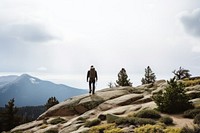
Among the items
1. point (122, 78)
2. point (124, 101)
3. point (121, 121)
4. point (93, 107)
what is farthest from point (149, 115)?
point (122, 78)

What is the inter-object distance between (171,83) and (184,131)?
20.4ft

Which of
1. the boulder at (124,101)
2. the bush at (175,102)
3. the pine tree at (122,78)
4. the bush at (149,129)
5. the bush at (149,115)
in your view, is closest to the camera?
the bush at (149,129)

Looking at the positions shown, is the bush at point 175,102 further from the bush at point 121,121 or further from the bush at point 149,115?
the bush at point 121,121

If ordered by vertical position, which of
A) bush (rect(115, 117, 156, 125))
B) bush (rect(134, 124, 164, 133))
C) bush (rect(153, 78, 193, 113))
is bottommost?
bush (rect(134, 124, 164, 133))

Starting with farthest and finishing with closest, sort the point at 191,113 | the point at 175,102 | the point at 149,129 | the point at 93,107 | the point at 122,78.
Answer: the point at 122,78, the point at 93,107, the point at 175,102, the point at 191,113, the point at 149,129

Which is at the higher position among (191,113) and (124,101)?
(124,101)

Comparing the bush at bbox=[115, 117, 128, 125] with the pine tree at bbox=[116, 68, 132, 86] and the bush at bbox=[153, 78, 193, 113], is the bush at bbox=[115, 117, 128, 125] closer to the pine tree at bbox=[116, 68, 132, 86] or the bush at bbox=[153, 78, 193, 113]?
the bush at bbox=[153, 78, 193, 113]

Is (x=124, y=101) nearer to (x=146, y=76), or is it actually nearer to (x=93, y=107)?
(x=93, y=107)

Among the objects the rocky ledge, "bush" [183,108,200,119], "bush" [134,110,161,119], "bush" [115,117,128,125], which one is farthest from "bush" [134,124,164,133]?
the rocky ledge

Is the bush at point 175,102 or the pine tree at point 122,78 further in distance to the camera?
the pine tree at point 122,78

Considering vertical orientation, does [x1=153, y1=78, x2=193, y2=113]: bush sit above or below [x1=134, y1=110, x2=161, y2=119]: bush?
above

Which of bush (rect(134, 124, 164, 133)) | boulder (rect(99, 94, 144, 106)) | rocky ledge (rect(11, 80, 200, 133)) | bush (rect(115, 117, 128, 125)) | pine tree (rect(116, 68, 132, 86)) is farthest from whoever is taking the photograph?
pine tree (rect(116, 68, 132, 86))

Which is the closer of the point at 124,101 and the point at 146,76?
the point at 124,101

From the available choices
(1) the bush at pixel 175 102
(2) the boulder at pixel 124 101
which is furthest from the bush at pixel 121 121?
(2) the boulder at pixel 124 101
